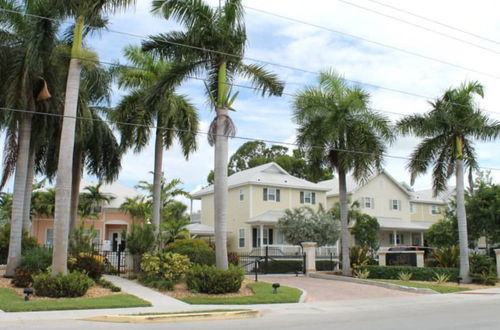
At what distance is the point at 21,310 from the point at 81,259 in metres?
5.86

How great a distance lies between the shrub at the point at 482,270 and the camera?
24938 millimetres

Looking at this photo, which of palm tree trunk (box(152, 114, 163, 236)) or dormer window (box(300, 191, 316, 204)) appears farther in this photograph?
dormer window (box(300, 191, 316, 204))

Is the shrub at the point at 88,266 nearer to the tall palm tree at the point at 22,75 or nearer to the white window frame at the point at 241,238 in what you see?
the tall palm tree at the point at 22,75

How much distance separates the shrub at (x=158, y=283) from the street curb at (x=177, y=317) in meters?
→ 4.86

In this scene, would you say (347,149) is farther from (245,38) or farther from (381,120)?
(245,38)

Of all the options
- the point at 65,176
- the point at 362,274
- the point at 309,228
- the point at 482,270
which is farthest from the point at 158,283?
the point at 309,228

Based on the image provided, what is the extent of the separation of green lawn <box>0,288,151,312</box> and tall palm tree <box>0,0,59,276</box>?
4662mm

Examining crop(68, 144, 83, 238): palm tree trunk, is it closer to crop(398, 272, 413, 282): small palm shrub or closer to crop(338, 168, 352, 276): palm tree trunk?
crop(338, 168, 352, 276): palm tree trunk

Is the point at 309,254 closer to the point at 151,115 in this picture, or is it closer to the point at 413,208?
the point at 151,115

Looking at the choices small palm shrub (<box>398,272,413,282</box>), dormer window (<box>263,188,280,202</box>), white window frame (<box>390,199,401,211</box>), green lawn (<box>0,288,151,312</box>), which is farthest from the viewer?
white window frame (<box>390,199,401,211</box>)

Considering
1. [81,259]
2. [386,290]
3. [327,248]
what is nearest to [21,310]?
[81,259]

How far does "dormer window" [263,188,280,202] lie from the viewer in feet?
137

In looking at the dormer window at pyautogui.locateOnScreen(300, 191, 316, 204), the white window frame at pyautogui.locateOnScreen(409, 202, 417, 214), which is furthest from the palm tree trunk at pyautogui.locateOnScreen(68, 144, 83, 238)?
the white window frame at pyautogui.locateOnScreen(409, 202, 417, 214)

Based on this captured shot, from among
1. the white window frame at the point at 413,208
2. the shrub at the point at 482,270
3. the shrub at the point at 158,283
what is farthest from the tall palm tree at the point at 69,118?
the white window frame at the point at 413,208
